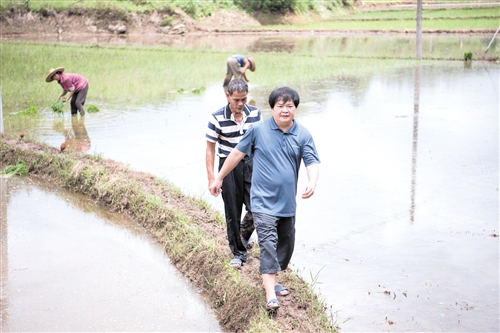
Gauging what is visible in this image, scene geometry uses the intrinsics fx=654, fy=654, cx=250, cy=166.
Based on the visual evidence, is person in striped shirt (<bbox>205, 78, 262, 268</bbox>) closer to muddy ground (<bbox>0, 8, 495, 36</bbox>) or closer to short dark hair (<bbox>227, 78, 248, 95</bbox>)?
short dark hair (<bbox>227, 78, 248, 95</bbox>)

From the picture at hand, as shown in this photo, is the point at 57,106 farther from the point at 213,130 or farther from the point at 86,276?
the point at 213,130

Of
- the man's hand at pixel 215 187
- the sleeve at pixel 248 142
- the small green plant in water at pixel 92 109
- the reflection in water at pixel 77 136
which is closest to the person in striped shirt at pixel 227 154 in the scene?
the man's hand at pixel 215 187

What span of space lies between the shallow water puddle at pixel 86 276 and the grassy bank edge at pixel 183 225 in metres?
0.12

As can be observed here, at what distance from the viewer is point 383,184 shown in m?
7.67

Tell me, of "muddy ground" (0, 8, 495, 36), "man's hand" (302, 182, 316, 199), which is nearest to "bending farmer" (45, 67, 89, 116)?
"man's hand" (302, 182, 316, 199)

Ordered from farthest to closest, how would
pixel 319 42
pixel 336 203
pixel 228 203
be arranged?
pixel 319 42 < pixel 336 203 < pixel 228 203

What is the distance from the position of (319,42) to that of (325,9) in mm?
19265

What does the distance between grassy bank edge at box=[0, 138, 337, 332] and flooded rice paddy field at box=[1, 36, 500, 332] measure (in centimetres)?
26

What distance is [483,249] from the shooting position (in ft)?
18.5

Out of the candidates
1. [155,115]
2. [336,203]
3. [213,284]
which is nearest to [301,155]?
[213,284]

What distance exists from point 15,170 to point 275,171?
16.6 ft

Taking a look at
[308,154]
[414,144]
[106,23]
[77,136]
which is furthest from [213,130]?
[106,23]

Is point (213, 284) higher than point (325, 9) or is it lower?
lower

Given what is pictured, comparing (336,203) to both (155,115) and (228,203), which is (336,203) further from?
(155,115)
